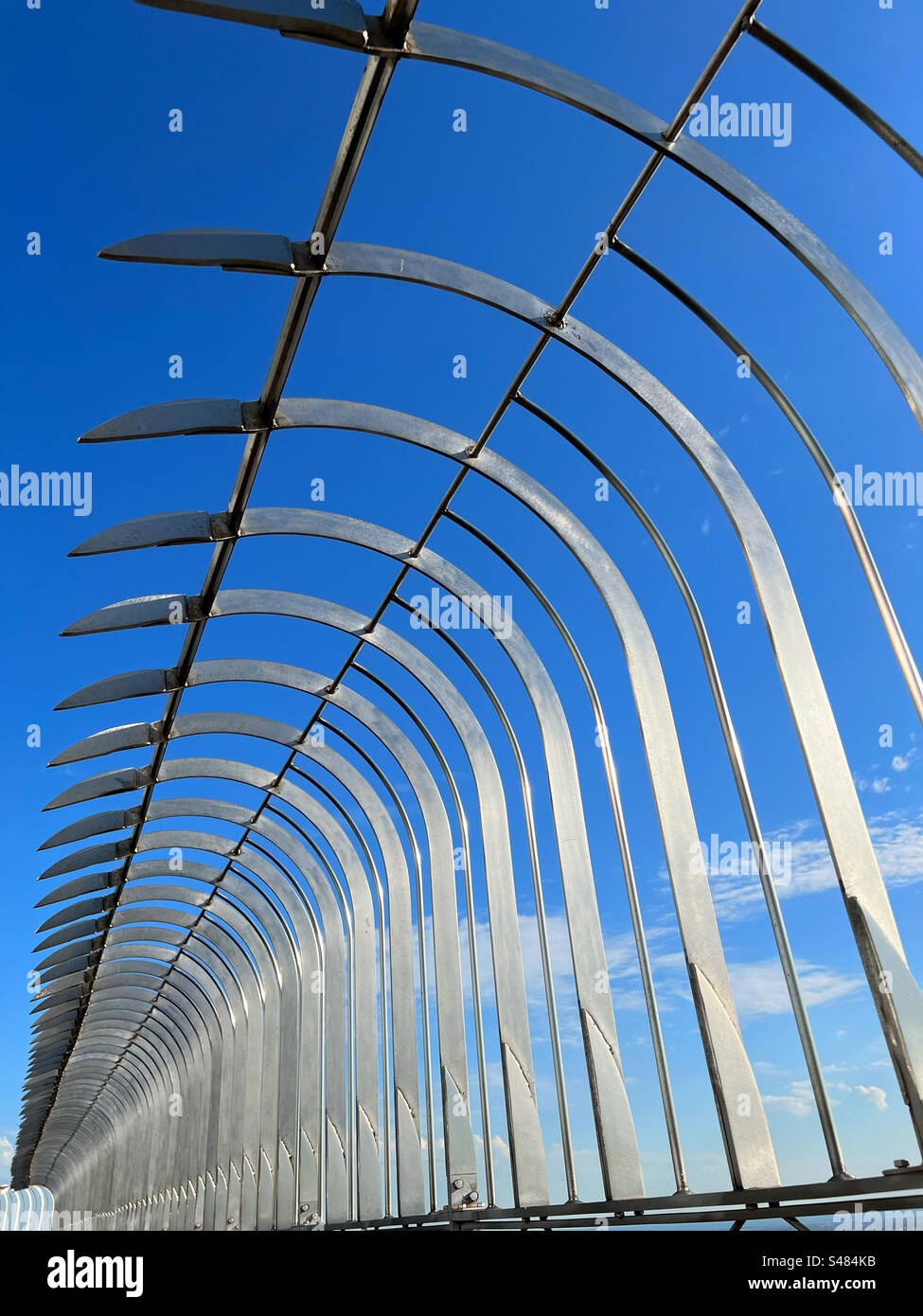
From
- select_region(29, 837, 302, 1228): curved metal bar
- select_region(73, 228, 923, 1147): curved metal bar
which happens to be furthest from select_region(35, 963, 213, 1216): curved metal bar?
select_region(73, 228, 923, 1147): curved metal bar

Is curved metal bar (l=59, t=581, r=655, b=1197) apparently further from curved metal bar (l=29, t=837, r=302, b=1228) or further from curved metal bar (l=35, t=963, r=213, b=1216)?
curved metal bar (l=35, t=963, r=213, b=1216)

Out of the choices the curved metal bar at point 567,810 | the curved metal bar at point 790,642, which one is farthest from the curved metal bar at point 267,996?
the curved metal bar at point 790,642

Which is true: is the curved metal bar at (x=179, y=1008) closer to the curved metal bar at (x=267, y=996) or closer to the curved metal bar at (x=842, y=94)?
the curved metal bar at (x=267, y=996)

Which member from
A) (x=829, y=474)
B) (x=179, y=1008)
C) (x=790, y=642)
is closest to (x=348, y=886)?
(x=790, y=642)

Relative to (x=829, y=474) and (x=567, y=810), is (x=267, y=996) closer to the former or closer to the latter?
(x=567, y=810)

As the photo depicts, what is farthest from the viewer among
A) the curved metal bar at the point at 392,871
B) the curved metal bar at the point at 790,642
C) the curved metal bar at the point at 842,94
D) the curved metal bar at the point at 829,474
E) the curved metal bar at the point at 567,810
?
the curved metal bar at the point at 392,871

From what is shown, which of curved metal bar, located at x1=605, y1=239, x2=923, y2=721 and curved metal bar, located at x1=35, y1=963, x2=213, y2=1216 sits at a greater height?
curved metal bar, located at x1=35, y1=963, x2=213, y2=1216

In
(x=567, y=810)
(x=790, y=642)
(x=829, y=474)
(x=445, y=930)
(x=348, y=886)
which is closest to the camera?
(x=829, y=474)

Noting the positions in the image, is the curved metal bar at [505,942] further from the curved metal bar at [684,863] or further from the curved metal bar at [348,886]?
the curved metal bar at [348,886]

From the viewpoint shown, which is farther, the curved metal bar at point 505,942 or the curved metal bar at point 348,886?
the curved metal bar at point 348,886

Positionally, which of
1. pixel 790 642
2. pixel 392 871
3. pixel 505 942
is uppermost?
pixel 392 871

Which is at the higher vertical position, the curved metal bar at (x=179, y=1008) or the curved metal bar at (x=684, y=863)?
the curved metal bar at (x=179, y=1008)

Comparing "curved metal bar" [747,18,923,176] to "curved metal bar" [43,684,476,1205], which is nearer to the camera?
"curved metal bar" [747,18,923,176]

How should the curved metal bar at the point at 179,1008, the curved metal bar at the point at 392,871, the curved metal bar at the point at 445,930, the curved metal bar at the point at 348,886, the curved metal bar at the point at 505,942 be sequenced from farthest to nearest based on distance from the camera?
the curved metal bar at the point at 179,1008, the curved metal bar at the point at 348,886, the curved metal bar at the point at 392,871, the curved metal bar at the point at 445,930, the curved metal bar at the point at 505,942
